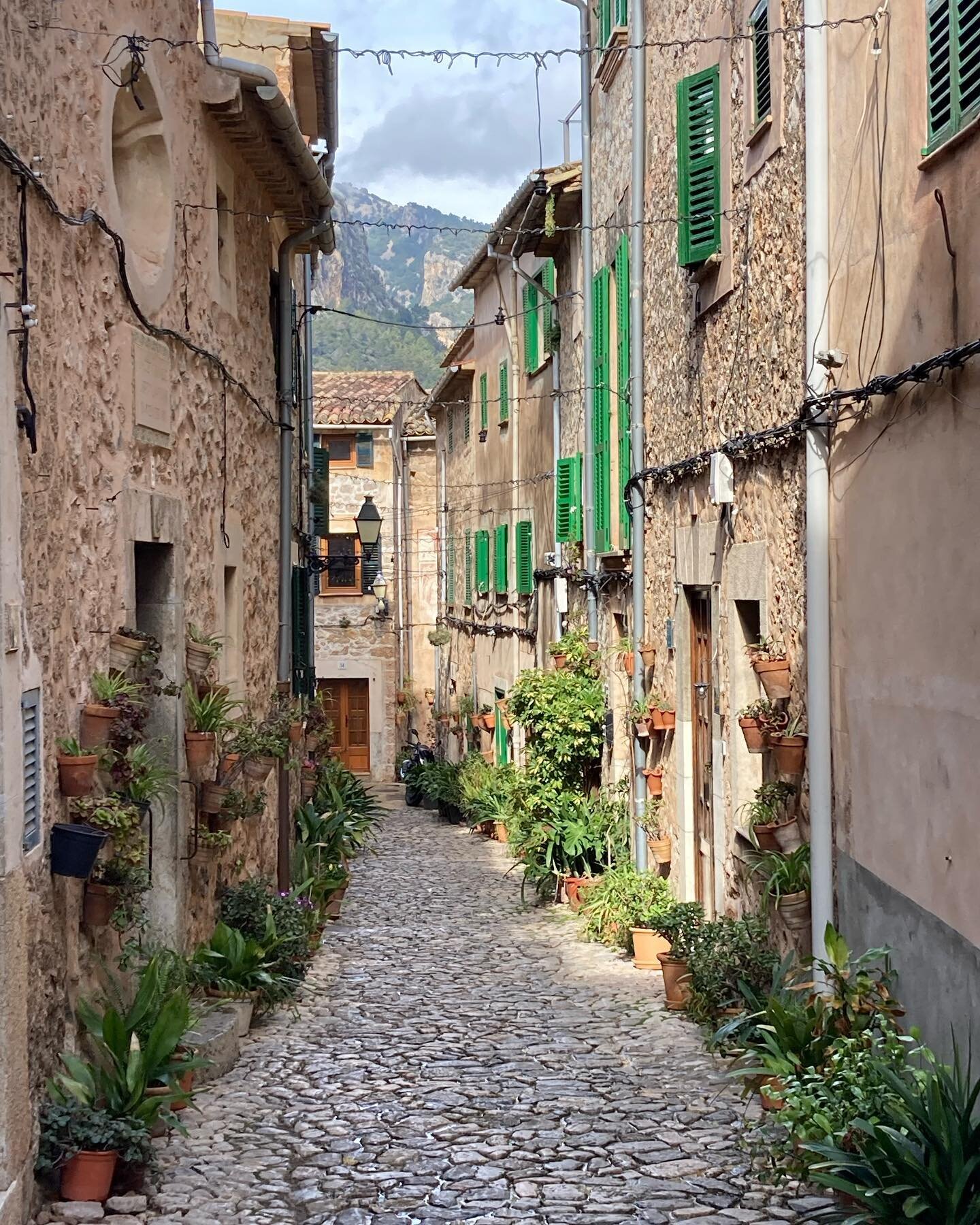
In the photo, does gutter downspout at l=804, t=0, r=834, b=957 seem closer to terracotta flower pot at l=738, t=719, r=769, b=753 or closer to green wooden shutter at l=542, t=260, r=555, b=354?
terracotta flower pot at l=738, t=719, r=769, b=753

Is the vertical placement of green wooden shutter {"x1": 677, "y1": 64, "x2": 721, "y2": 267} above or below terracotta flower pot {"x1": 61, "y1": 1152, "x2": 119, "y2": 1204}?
above

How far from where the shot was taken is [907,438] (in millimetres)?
5852

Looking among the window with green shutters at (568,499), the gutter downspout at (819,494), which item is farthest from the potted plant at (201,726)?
the window with green shutters at (568,499)

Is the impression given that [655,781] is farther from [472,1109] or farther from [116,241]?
[116,241]

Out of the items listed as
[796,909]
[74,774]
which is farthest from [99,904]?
[796,909]

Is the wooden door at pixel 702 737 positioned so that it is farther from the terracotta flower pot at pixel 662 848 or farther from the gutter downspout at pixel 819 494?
the gutter downspout at pixel 819 494

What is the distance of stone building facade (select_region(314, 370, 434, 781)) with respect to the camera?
31.8 metres

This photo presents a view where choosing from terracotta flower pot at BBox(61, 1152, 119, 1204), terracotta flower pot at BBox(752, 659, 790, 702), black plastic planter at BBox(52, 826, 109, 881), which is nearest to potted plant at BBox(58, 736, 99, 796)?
black plastic planter at BBox(52, 826, 109, 881)

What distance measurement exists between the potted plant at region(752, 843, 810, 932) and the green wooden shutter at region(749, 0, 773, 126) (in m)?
4.14

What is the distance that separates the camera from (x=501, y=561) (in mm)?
22500

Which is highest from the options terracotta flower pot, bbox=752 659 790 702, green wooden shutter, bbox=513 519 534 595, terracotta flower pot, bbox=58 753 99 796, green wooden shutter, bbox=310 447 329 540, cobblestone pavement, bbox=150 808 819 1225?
green wooden shutter, bbox=310 447 329 540

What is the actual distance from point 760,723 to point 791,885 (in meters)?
0.87

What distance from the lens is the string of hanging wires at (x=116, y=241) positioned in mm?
5465

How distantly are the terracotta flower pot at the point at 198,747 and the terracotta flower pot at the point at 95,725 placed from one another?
5.90 feet
